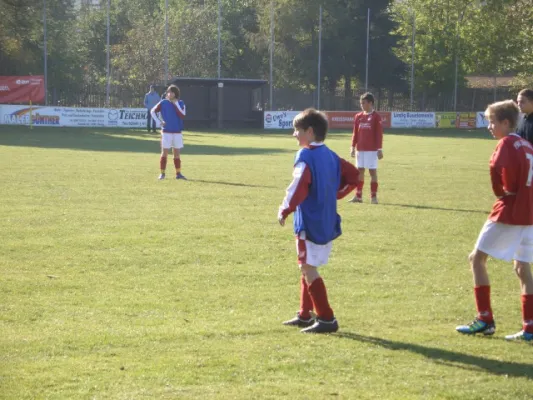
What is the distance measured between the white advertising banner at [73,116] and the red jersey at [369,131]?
94.0ft

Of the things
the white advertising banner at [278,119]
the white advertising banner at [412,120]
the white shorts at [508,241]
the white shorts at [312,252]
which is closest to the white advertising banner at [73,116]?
the white advertising banner at [278,119]

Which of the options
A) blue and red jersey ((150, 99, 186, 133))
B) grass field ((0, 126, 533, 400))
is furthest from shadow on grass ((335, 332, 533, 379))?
blue and red jersey ((150, 99, 186, 133))

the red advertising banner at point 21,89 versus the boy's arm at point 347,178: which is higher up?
the red advertising banner at point 21,89

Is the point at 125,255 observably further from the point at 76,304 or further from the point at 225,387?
the point at 225,387

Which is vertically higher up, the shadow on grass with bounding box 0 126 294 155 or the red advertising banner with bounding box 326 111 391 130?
the red advertising banner with bounding box 326 111 391 130

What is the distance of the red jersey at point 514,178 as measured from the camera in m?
6.74

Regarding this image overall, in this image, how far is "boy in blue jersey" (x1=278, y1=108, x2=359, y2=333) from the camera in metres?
6.99

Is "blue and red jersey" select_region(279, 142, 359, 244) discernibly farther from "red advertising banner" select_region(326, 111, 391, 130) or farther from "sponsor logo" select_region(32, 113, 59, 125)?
"red advertising banner" select_region(326, 111, 391, 130)

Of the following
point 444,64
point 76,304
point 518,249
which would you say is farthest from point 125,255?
point 444,64

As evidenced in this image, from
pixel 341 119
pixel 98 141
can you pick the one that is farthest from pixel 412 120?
pixel 98 141

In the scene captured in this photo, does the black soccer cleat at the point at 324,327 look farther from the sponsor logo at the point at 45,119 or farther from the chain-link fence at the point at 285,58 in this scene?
the chain-link fence at the point at 285,58

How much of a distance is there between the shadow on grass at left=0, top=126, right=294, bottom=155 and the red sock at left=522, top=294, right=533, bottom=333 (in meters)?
22.4

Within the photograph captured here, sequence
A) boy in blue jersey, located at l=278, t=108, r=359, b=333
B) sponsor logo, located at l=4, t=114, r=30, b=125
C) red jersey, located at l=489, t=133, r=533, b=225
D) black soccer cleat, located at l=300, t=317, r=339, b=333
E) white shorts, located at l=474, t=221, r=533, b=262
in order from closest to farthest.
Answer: red jersey, located at l=489, t=133, r=533, b=225 < white shorts, located at l=474, t=221, r=533, b=262 < boy in blue jersey, located at l=278, t=108, r=359, b=333 < black soccer cleat, located at l=300, t=317, r=339, b=333 < sponsor logo, located at l=4, t=114, r=30, b=125

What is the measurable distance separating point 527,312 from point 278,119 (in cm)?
4455
